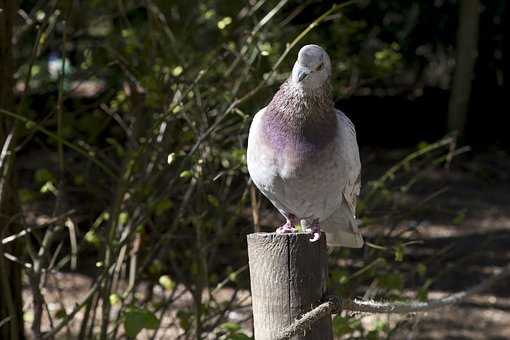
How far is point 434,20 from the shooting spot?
30.7ft

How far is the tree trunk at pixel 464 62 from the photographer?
30.3 ft

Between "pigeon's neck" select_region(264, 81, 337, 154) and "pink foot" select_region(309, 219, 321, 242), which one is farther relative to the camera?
"pigeon's neck" select_region(264, 81, 337, 154)

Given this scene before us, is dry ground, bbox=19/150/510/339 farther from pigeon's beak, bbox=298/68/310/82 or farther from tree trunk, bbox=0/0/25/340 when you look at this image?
pigeon's beak, bbox=298/68/310/82

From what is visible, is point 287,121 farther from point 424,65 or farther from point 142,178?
point 424,65

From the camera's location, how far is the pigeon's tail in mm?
2678

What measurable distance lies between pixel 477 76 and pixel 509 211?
2.70 meters

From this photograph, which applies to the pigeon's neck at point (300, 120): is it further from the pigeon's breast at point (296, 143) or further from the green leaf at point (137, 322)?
the green leaf at point (137, 322)

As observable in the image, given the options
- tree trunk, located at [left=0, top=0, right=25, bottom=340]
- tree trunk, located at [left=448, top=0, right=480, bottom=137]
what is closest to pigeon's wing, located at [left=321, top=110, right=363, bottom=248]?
tree trunk, located at [left=0, top=0, right=25, bottom=340]

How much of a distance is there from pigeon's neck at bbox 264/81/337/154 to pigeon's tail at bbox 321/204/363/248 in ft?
1.21

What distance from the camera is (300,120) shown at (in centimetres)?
236

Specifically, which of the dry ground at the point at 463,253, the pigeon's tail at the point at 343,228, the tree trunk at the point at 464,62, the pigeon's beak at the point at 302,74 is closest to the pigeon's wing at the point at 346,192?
the pigeon's tail at the point at 343,228

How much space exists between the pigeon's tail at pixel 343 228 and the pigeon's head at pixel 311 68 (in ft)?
1.73

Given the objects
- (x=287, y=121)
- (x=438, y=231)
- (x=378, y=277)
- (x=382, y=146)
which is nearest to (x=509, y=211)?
(x=438, y=231)

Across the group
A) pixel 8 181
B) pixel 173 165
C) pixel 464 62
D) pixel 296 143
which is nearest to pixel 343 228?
pixel 296 143
